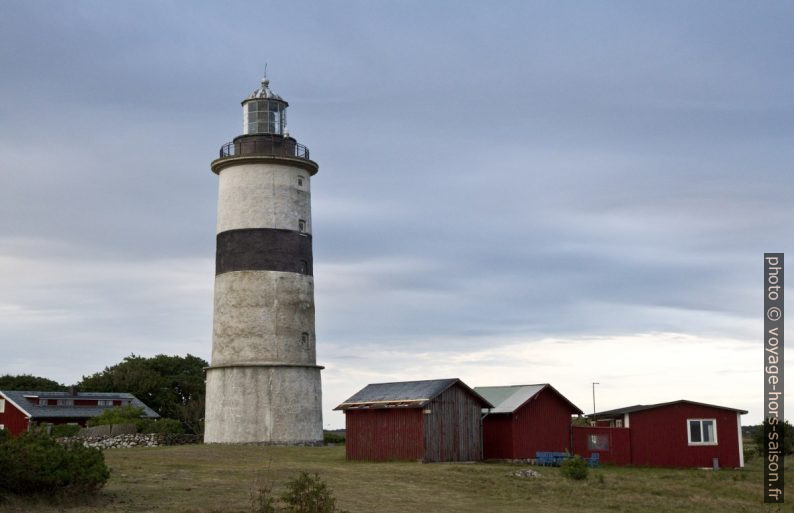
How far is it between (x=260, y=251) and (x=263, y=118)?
7.12m

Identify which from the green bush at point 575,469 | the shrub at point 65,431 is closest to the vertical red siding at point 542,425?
the green bush at point 575,469

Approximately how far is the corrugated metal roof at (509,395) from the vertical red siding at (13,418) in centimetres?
3480

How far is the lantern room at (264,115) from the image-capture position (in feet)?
154

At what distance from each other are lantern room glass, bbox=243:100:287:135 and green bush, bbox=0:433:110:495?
26221mm

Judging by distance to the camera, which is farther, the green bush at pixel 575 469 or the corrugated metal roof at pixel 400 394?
the corrugated metal roof at pixel 400 394

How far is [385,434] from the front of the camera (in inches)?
1500

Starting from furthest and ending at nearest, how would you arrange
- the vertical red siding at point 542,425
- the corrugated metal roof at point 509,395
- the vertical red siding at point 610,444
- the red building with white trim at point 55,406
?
the red building with white trim at point 55,406 → the vertical red siding at point 610,444 → the corrugated metal roof at point 509,395 → the vertical red siding at point 542,425

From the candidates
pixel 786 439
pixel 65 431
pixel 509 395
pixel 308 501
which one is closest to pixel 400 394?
pixel 509 395

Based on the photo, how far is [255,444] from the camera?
43.7 meters

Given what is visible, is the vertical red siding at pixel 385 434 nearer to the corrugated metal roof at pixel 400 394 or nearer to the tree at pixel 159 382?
the corrugated metal roof at pixel 400 394

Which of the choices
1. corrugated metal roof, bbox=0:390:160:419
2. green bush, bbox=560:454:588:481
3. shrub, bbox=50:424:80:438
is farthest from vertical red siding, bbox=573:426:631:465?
corrugated metal roof, bbox=0:390:160:419

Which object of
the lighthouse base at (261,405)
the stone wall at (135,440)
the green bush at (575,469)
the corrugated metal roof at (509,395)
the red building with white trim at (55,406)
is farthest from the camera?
the red building with white trim at (55,406)

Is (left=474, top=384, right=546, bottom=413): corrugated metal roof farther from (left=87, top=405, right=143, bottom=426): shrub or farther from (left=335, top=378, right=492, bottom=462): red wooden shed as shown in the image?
(left=87, top=405, right=143, bottom=426): shrub

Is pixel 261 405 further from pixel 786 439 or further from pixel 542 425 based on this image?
pixel 786 439
